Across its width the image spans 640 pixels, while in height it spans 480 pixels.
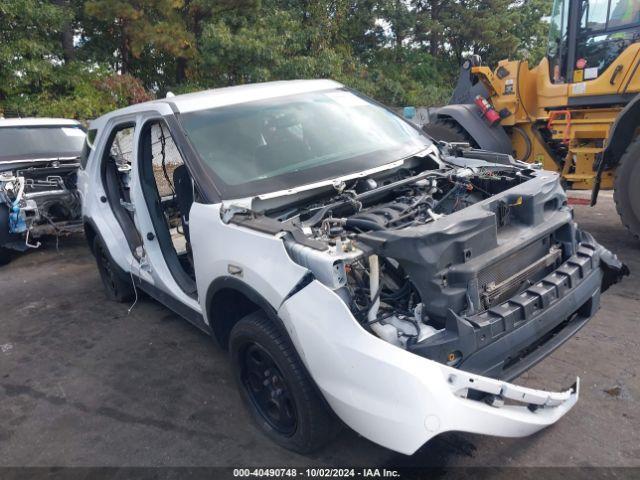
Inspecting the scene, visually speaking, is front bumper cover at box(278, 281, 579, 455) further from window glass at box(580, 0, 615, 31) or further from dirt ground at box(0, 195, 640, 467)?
window glass at box(580, 0, 615, 31)

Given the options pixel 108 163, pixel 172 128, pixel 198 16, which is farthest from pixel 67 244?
pixel 198 16

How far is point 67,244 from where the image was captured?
25.2ft

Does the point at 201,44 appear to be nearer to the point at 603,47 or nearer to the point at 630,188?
→ the point at 603,47

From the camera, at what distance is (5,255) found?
680 centimetres

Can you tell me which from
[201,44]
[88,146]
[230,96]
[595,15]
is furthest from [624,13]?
[201,44]

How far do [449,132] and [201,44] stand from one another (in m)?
9.40

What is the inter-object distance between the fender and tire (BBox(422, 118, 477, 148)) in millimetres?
137

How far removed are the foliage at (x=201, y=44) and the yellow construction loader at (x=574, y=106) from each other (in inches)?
106

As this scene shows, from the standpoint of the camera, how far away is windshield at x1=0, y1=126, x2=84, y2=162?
7062mm

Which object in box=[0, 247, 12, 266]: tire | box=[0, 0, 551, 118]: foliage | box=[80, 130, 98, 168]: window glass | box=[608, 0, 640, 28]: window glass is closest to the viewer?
box=[80, 130, 98, 168]: window glass

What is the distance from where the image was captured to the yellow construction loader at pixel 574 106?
212 inches

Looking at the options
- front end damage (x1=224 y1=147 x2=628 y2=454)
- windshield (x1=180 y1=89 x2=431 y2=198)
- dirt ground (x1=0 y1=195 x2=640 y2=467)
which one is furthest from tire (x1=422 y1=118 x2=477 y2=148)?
front end damage (x1=224 y1=147 x2=628 y2=454)

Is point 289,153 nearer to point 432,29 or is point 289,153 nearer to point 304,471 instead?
point 304,471

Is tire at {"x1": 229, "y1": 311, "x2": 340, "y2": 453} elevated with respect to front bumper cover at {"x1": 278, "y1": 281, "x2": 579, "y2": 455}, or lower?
lower
